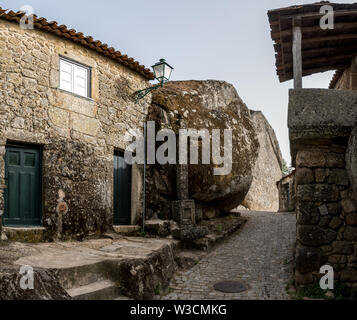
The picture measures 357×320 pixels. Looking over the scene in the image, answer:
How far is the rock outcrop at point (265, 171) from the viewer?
21.6 metres

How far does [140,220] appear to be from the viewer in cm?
799

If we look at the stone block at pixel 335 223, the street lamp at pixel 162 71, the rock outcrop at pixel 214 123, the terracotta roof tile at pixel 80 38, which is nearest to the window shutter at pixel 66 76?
the terracotta roof tile at pixel 80 38

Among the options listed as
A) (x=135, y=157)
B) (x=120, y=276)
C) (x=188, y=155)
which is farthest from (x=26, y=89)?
(x=188, y=155)

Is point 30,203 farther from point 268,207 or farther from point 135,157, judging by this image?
point 268,207

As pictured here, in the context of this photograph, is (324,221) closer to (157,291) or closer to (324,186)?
(324,186)

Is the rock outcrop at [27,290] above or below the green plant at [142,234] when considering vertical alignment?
above

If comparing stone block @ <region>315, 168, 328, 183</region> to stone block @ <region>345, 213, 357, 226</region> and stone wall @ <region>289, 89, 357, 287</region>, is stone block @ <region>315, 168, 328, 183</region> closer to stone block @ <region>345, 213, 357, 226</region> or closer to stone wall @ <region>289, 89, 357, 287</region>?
stone wall @ <region>289, 89, 357, 287</region>

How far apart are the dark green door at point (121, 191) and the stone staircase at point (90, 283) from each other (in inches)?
130

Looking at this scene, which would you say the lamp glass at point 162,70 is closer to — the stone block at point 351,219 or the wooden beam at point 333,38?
the wooden beam at point 333,38

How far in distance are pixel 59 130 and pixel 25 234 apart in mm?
2057

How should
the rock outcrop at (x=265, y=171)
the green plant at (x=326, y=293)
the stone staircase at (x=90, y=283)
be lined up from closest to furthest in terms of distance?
the stone staircase at (x=90, y=283) < the green plant at (x=326, y=293) < the rock outcrop at (x=265, y=171)

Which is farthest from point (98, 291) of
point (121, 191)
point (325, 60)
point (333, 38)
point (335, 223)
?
point (325, 60)

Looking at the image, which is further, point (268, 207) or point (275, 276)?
point (268, 207)

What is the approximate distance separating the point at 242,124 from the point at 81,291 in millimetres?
8172
